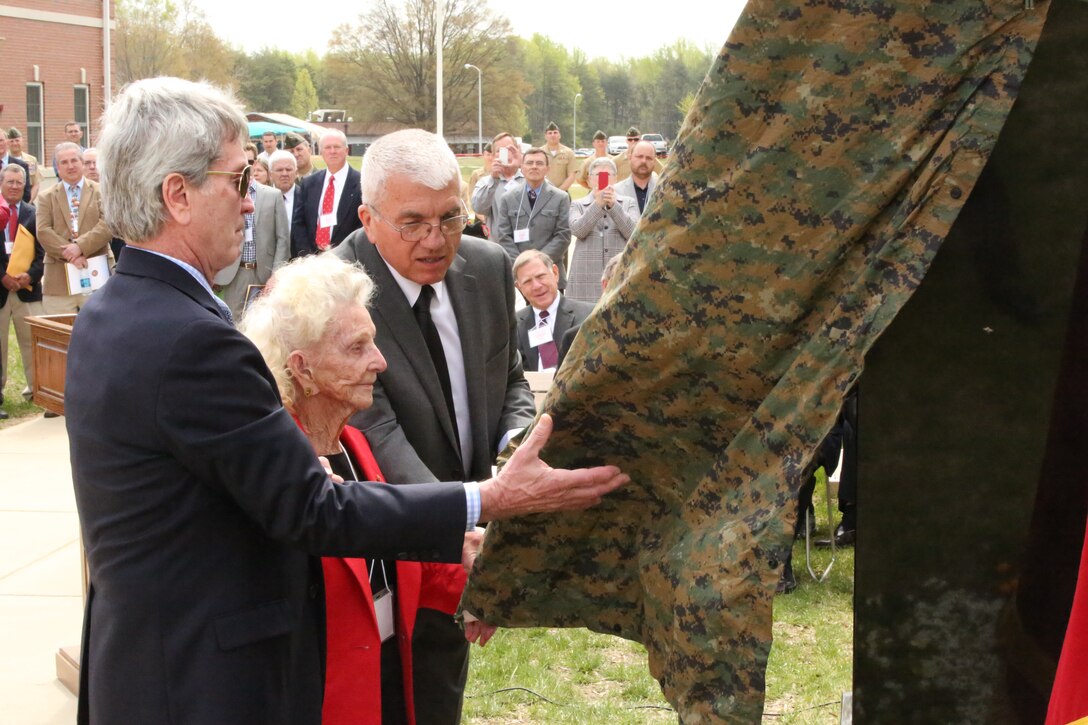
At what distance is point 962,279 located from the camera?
217 cm

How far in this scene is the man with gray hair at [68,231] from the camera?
11266 millimetres

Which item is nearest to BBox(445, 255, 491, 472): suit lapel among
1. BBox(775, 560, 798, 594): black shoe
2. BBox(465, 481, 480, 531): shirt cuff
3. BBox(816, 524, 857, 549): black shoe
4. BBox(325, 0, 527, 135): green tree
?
BBox(465, 481, 480, 531): shirt cuff

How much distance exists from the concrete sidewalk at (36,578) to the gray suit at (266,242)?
240cm

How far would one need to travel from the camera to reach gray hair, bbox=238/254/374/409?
2896mm

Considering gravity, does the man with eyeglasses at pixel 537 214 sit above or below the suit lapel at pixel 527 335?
above

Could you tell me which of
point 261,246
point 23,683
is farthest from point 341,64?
point 23,683

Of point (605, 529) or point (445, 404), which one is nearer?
point (605, 529)

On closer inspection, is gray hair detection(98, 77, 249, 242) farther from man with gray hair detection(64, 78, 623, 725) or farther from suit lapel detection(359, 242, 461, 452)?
suit lapel detection(359, 242, 461, 452)

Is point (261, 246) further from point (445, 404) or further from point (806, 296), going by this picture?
point (806, 296)

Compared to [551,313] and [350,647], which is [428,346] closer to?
[350,647]

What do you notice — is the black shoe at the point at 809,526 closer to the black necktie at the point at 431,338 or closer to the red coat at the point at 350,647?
the black necktie at the point at 431,338

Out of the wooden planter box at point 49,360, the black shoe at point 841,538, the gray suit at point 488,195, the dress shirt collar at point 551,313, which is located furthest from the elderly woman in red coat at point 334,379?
the gray suit at point 488,195

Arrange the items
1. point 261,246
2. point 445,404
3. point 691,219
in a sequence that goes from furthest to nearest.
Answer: point 261,246
point 445,404
point 691,219

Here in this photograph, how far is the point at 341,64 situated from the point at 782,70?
70660 millimetres
